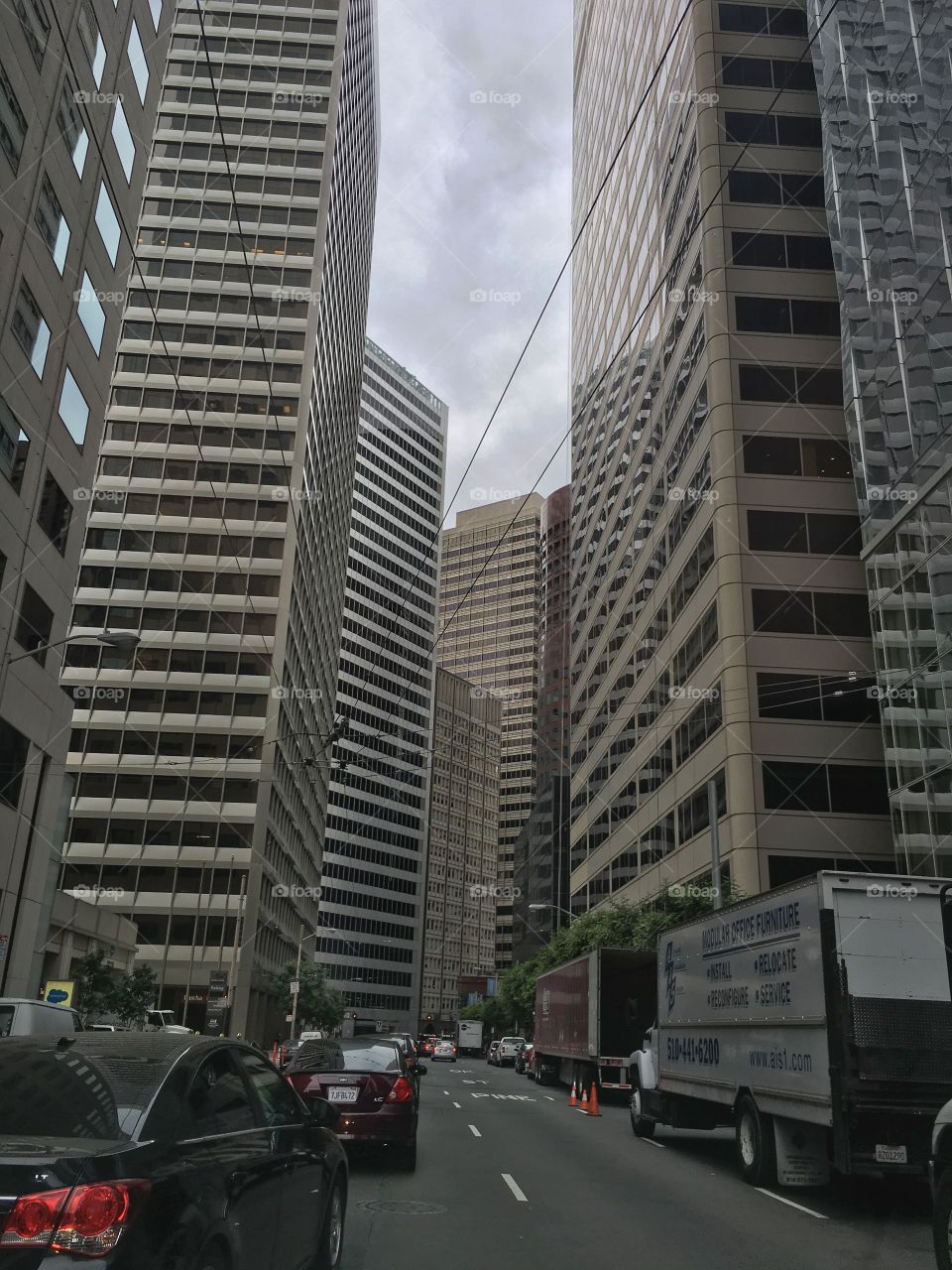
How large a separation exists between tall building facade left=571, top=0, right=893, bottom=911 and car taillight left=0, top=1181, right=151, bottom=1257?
103 feet

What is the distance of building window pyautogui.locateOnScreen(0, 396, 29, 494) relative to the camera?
23938 mm

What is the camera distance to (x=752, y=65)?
46.1 m

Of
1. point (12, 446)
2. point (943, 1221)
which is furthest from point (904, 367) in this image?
point (943, 1221)

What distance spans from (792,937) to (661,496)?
134 feet

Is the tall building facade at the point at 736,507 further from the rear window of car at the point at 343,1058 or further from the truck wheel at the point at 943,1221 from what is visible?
the truck wheel at the point at 943,1221

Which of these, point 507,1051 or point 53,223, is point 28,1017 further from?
point 507,1051

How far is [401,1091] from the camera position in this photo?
40.5ft

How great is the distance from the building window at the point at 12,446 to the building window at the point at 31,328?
170 cm

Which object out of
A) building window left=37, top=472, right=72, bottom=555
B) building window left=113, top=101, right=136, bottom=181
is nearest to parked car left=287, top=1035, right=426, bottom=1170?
building window left=37, top=472, right=72, bottom=555

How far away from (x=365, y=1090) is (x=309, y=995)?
Result: 231 feet

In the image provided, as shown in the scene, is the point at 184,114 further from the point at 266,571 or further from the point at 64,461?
the point at 64,461

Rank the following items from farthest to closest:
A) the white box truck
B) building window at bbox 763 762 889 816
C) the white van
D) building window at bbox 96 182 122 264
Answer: building window at bbox 763 762 889 816, building window at bbox 96 182 122 264, the white van, the white box truck

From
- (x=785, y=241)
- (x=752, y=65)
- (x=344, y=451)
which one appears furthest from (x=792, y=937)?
(x=344, y=451)

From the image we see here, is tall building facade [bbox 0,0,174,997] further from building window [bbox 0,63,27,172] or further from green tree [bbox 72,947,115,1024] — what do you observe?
green tree [bbox 72,947,115,1024]
